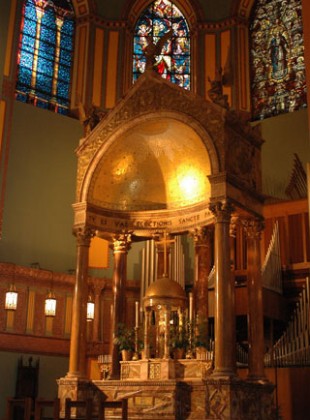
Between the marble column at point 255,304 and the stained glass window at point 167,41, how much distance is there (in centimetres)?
788

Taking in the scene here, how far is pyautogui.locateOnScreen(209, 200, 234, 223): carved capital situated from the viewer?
38.3 feet

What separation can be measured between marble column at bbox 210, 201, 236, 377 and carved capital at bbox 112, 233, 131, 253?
2.83 metres

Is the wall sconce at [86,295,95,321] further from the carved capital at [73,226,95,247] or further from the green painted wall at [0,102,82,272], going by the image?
the carved capital at [73,226,95,247]

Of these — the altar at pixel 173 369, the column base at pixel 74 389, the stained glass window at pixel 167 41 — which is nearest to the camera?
the altar at pixel 173 369

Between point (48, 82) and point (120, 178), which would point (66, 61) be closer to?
point (48, 82)

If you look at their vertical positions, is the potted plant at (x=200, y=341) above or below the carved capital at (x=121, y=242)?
below

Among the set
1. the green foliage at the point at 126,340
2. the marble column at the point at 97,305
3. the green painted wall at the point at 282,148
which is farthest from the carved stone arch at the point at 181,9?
the green foliage at the point at 126,340

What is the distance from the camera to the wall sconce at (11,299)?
14906mm

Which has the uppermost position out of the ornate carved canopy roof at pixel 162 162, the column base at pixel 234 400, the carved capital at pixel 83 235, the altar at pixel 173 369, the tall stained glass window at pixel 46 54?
the tall stained glass window at pixel 46 54

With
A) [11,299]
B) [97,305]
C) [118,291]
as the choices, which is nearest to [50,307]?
[11,299]

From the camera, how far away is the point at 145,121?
43.8ft

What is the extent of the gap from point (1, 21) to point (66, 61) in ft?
8.69

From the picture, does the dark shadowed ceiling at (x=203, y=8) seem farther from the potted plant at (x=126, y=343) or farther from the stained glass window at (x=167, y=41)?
the potted plant at (x=126, y=343)

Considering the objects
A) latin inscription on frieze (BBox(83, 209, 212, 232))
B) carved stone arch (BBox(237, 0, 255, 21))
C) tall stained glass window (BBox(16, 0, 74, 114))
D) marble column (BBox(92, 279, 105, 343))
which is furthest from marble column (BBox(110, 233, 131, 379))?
carved stone arch (BBox(237, 0, 255, 21))
